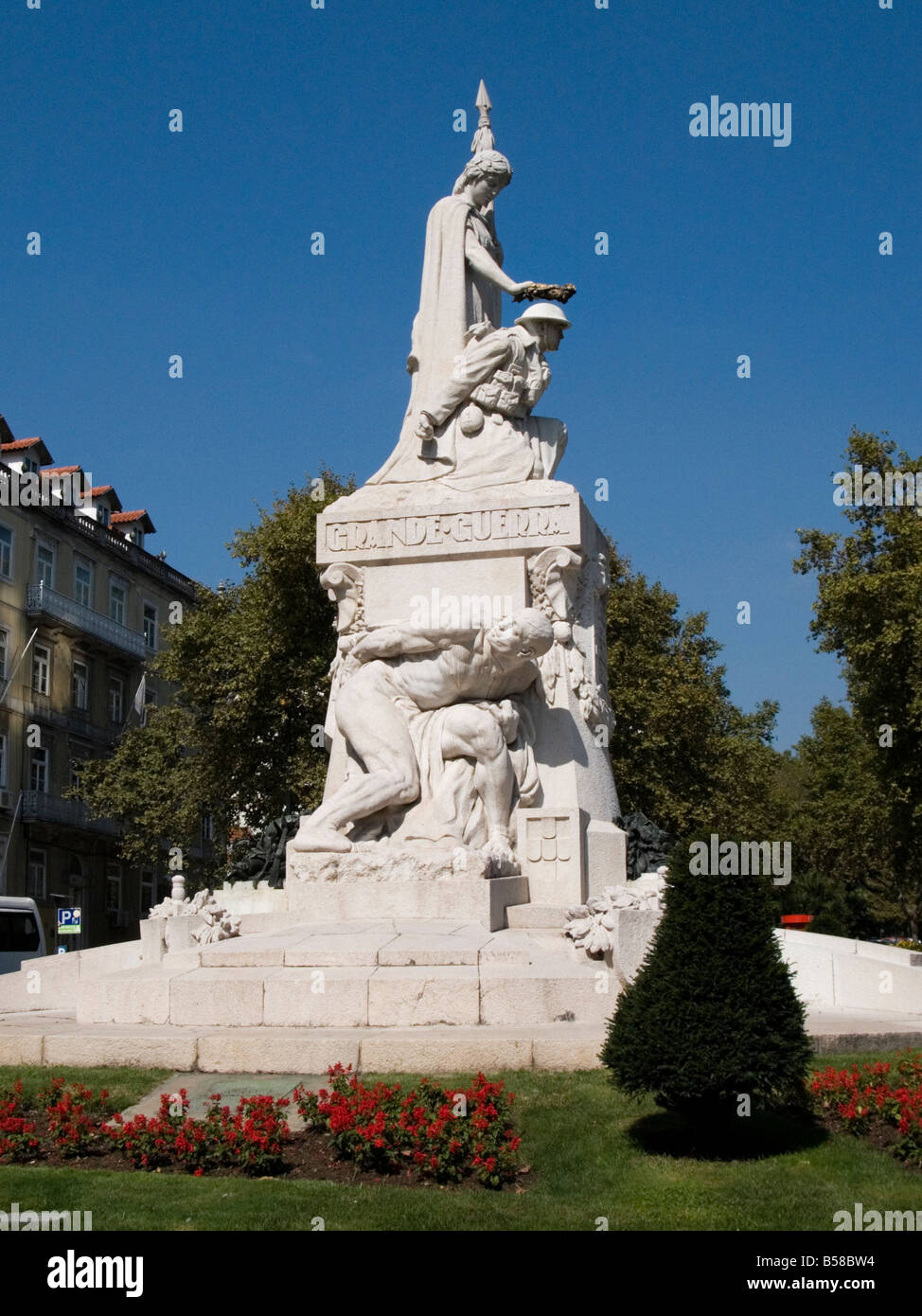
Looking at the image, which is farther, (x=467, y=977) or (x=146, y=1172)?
(x=467, y=977)

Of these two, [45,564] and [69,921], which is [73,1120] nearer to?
[69,921]

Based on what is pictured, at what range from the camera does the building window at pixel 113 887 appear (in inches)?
1746

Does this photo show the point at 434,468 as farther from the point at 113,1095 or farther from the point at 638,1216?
the point at 638,1216

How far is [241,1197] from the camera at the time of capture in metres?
7.11

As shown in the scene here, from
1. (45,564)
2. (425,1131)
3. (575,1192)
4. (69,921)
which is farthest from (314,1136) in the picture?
(45,564)

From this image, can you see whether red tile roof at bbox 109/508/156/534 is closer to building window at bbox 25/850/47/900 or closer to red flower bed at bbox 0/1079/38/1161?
building window at bbox 25/850/47/900

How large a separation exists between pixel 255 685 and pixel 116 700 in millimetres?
16987

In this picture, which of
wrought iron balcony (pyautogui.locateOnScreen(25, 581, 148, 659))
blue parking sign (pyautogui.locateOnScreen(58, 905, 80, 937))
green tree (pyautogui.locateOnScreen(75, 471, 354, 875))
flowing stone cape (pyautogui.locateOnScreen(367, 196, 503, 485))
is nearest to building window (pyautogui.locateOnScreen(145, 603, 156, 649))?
wrought iron balcony (pyautogui.locateOnScreen(25, 581, 148, 659))

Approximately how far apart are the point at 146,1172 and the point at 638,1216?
262 centimetres

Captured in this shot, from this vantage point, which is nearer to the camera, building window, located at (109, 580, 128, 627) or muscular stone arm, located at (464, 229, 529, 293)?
muscular stone arm, located at (464, 229, 529, 293)

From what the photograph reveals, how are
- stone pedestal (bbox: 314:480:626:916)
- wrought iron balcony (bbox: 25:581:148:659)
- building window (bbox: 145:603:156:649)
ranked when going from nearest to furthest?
stone pedestal (bbox: 314:480:626:916), wrought iron balcony (bbox: 25:581:148:659), building window (bbox: 145:603:156:649)

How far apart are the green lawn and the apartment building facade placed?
106 ft

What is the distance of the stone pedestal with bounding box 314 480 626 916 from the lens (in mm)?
14570

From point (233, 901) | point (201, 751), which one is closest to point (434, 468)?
point (233, 901)
